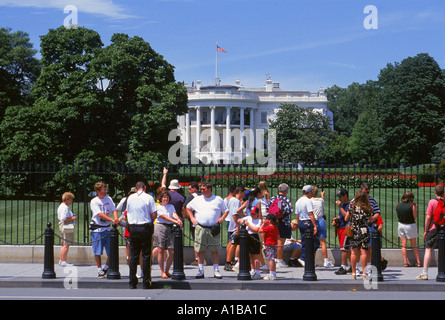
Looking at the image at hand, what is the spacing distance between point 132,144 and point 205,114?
240 feet

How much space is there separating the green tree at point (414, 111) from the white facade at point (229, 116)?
37988 mm

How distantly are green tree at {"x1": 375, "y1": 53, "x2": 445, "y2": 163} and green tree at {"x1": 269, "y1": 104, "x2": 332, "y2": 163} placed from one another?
13843mm

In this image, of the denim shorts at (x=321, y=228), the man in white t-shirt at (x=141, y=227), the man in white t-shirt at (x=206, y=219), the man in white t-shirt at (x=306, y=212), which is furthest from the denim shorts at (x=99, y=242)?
the denim shorts at (x=321, y=228)

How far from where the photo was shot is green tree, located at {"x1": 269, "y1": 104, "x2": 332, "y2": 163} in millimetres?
79812

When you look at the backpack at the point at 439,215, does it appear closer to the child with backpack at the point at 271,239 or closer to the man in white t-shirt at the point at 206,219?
the child with backpack at the point at 271,239

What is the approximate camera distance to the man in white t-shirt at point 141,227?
11023 millimetres

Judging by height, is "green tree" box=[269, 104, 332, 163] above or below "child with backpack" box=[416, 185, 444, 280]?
above

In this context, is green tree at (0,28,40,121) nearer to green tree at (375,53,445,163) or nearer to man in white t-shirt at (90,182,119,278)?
man in white t-shirt at (90,182,119,278)

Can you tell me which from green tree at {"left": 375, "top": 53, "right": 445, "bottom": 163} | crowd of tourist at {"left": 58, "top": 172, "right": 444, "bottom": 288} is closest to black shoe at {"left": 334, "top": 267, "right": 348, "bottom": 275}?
crowd of tourist at {"left": 58, "top": 172, "right": 444, "bottom": 288}

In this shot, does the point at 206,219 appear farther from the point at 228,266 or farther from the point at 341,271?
the point at 341,271

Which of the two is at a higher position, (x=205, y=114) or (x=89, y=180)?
(x=205, y=114)

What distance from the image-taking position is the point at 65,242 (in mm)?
13812
